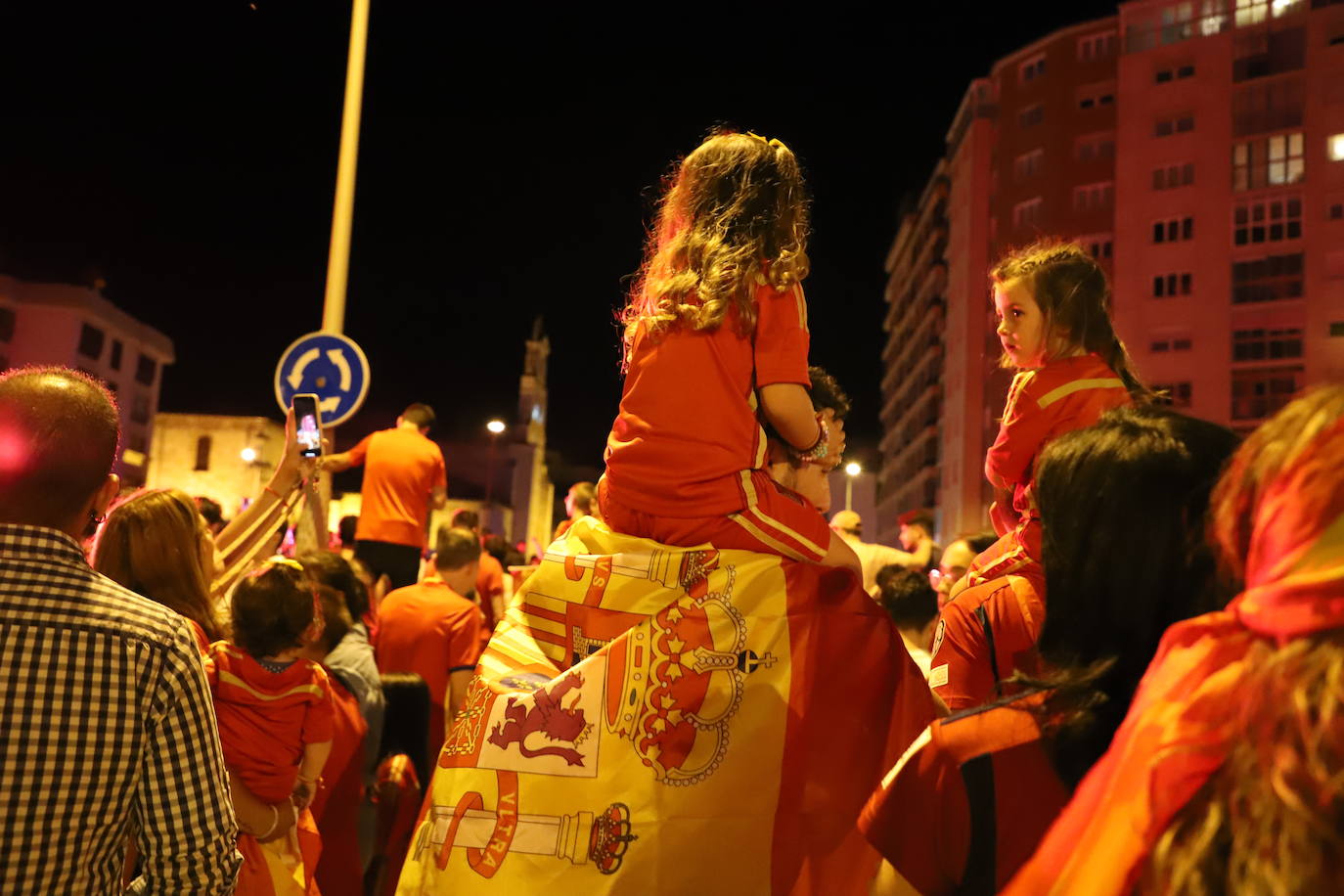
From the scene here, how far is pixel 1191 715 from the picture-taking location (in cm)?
135

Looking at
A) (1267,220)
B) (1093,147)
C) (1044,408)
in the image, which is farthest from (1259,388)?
(1044,408)

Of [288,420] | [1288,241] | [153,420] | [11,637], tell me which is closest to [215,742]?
[11,637]

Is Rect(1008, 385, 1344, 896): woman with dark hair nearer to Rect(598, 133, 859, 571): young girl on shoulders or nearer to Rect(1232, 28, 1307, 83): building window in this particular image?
Rect(598, 133, 859, 571): young girl on shoulders

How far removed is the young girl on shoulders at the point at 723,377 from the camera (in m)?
3.20

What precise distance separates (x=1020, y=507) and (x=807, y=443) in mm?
781

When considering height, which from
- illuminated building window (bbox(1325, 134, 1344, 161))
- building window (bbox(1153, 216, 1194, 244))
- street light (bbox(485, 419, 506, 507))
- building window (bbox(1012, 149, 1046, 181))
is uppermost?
building window (bbox(1012, 149, 1046, 181))

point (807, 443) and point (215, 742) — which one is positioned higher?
point (807, 443)

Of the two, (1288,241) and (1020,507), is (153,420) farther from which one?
(1020,507)

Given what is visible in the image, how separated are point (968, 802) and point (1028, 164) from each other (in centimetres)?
6167

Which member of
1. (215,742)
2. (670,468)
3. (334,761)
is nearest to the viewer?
(215,742)

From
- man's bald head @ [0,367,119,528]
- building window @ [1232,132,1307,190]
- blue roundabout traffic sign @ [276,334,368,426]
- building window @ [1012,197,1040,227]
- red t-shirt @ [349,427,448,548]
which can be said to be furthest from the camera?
building window @ [1012,197,1040,227]

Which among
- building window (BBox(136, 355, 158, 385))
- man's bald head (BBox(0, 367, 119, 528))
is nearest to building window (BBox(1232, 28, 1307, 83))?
building window (BBox(136, 355, 158, 385))

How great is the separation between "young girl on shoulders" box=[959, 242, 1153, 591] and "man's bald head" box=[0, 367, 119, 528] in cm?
248

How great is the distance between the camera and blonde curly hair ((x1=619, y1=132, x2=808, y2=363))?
3334mm
